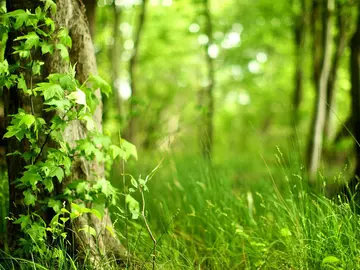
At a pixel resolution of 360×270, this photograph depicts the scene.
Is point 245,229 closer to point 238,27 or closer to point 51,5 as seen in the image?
point 51,5

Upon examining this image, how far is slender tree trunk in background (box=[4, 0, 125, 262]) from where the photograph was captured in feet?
8.39

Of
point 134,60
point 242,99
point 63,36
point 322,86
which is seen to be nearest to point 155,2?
point 134,60

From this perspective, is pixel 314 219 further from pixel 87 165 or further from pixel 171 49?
pixel 171 49

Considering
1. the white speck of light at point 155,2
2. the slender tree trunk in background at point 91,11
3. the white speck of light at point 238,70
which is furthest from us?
the white speck of light at point 238,70

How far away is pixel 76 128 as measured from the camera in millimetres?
2650

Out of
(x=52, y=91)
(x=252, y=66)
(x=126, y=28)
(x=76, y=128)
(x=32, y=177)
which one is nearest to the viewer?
(x=52, y=91)

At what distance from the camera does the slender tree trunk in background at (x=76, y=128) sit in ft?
8.39

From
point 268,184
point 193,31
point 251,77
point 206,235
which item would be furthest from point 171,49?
point 206,235

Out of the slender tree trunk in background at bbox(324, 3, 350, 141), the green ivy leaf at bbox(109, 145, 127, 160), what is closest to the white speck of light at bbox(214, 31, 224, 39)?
the slender tree trunk in background at bbox(324, 3, 350, 141)

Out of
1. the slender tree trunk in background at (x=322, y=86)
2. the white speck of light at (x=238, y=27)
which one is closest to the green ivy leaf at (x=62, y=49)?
the slender tree trunk in background at (x=322, y=86)

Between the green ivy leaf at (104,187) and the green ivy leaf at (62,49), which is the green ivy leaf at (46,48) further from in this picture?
the green ivy leaf at (104,187)

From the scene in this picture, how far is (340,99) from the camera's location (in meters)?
13.3

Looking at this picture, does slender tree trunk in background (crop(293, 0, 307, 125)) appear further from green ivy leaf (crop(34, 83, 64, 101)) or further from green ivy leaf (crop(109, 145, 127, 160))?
green ivy leaf (crop(34, 83, 64, 101))

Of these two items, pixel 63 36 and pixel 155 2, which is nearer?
pixel 63 36
